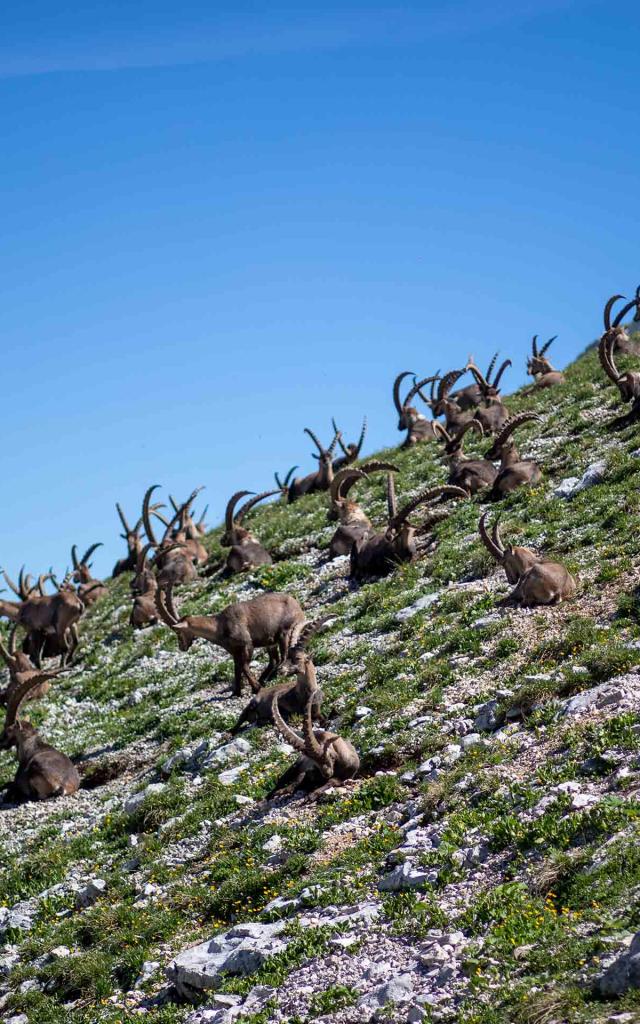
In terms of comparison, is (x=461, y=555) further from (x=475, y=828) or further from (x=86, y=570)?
(x=86, y=570)

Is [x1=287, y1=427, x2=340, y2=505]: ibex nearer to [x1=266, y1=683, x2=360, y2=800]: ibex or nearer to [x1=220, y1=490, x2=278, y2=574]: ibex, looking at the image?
[x1=220, y1=490, x2=278, y2=574]: ibex

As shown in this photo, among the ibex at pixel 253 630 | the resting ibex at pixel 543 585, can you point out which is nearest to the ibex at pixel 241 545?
the ibex at pixel 253 630

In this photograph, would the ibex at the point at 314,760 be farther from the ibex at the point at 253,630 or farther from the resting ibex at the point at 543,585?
the ibex at the point at 253,630

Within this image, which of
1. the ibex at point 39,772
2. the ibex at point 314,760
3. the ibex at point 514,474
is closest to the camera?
the ibex at point 314,760

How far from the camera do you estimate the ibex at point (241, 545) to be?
28.2m

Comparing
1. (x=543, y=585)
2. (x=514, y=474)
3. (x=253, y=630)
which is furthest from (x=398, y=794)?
(x=514, y=474)

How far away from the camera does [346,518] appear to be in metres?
27.8

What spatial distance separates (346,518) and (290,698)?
998cm

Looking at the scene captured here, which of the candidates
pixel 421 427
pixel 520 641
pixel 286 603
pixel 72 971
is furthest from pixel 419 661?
pixel 421 427

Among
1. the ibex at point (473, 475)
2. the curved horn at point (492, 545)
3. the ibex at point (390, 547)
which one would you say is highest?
the ibex at point (473, 475)

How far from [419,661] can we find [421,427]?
18916mm

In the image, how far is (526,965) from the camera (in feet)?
33.3

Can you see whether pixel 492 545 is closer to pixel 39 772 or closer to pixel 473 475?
pixel 473 475

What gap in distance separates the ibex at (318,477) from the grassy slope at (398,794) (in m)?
8.39
